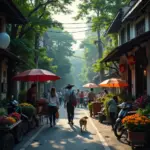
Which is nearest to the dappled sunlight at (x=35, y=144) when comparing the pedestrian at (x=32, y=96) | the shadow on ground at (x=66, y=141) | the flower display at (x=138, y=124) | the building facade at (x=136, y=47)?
the shadow on ground at (x=66, y=141)

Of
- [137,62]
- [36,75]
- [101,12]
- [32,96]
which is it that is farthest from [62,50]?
[36,75]

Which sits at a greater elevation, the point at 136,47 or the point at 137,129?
the point at 136,47

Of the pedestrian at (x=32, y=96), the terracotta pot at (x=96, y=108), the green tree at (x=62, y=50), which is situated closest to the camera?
the pedestrian at (x=32, y=96)

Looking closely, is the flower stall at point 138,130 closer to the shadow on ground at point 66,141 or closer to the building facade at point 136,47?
the shadow on ground at point 66,141

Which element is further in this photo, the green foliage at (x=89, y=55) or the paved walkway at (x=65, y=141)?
the green foliage at (x=89, y=55)

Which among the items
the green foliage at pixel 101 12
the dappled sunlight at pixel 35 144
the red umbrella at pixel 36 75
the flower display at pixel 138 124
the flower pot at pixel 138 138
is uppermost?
the green foliage at pixel 101 12

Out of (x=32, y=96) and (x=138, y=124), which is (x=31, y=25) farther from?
(x=138, y=124)

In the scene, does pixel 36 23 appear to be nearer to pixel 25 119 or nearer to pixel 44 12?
pixel 44 12

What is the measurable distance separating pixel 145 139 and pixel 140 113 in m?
1.31

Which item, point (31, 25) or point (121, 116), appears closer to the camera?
point (121, 116)

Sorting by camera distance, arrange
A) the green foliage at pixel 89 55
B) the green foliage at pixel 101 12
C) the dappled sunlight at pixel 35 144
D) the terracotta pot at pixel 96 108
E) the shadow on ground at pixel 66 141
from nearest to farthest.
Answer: the shadow on ground at pixel 66 141, the dappled sunlight at pixel 35 144, the terracotta pot at pixel 96 108, the green foliage at pixel 101 12, the green foliage at pixel 89 55

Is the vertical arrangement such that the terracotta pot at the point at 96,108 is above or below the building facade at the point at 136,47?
below

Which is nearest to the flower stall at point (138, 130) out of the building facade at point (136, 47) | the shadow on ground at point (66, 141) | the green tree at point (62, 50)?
the shadow on ground at point (66, 141)

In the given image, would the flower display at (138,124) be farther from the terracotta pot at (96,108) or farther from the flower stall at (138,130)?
the terracotta pot at (96,108)
